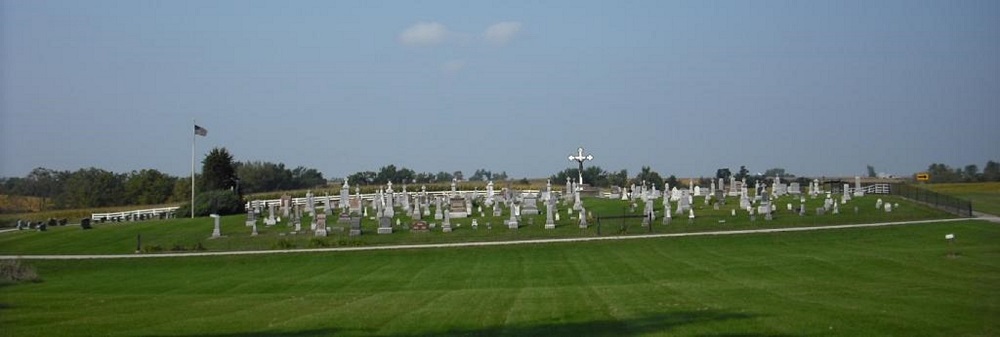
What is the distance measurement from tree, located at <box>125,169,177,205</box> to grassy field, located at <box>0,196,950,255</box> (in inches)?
1823

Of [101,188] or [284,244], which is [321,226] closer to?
[284,244]

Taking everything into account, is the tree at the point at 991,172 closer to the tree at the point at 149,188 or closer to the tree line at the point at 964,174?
the tree line at the point at 964,174

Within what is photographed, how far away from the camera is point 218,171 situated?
287 feet

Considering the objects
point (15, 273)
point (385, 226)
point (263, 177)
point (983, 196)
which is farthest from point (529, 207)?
point (263, 177)

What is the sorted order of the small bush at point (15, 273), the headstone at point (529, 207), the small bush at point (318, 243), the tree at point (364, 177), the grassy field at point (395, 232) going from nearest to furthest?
the small bush at point (15, 273), the small bush at point (318, 243), the grassy field at point (395, 232), the headstone at point (529, 207), the tree at point (364, 177)

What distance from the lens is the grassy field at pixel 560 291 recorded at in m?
16.7

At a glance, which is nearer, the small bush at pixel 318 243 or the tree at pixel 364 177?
the small bush at pixel 318 243

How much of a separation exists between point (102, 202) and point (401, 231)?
220ft

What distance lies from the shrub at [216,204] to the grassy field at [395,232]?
1253 centimetres

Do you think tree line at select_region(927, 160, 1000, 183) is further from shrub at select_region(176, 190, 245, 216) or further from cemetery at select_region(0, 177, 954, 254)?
shrub at select_region(176, 190, 245, 216)

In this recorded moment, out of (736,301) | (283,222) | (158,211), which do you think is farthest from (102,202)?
(736,301)

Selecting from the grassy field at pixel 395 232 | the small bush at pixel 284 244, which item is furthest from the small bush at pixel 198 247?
the small bush at pixel 284 244

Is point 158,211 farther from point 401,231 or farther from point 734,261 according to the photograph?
point 734,261

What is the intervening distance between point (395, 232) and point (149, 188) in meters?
64.9
